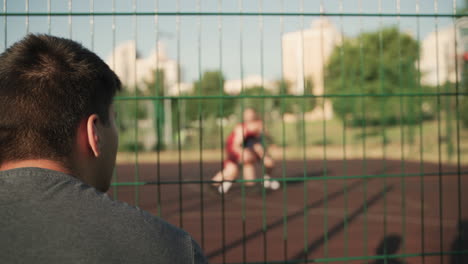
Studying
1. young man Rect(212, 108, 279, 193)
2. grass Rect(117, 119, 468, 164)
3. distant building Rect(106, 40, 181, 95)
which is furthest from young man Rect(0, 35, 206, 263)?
grass Rect(117, 119, 468, 164)

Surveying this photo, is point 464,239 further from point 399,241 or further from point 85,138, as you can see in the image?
point 85,138

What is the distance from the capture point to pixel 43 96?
895 millimetres

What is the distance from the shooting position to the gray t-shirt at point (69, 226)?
79 cm

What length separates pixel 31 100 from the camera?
0.89 metres

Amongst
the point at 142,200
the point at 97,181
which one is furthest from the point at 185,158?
the point at 97,181

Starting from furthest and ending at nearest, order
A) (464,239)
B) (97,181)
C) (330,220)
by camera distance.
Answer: (330,220), (464,239), (97,181)

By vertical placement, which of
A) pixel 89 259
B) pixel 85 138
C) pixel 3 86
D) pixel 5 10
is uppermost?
pixel 5 10

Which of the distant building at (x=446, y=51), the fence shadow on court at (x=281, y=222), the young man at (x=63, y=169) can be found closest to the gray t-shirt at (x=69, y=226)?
the young man at (x=63, y=169)

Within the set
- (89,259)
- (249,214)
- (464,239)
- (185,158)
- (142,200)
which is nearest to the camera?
(89,259)

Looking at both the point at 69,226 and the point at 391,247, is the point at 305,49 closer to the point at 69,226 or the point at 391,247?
the point at 391,247

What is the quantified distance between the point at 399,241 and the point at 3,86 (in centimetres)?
548

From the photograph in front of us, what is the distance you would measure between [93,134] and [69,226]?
0.25 m

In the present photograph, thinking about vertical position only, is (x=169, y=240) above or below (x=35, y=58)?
below

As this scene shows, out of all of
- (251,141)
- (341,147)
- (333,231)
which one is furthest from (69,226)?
(341,147)
